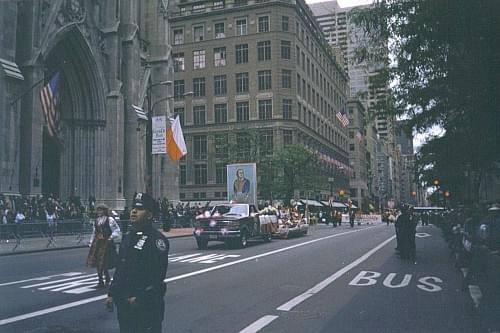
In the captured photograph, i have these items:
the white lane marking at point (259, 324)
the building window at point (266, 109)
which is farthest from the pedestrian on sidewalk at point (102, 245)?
the building window at point (266, 109)

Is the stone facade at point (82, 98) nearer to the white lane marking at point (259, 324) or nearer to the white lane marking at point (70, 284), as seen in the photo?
the white lane marking at point (70, 284)

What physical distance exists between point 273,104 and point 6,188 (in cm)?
4400

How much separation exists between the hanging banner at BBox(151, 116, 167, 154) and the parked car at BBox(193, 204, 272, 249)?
197 inches

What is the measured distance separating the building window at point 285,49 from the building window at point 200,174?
18165mm

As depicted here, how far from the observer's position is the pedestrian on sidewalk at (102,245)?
1025cm

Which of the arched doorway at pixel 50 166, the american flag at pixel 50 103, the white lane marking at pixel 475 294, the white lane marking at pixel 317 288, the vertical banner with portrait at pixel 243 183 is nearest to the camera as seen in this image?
the white lane marking at pixel 317 288

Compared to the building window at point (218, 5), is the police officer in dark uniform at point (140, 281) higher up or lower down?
lower down

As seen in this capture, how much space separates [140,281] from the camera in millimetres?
4219

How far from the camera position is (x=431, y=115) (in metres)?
14.3

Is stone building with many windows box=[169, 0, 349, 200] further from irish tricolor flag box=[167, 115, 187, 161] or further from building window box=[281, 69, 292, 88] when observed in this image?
irish tricolor flag box=[167, 115, 187, 161]

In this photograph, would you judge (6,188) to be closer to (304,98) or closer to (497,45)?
(497,45)

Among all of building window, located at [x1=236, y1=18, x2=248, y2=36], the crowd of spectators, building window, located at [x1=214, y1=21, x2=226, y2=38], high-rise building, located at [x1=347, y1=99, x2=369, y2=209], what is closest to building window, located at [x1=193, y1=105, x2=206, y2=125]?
building window, located at [x1=214, y1=21, x2=226, y2=38]

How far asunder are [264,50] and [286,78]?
4766 millimetres

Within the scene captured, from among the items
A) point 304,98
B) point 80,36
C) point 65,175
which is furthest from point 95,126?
point 304,98
